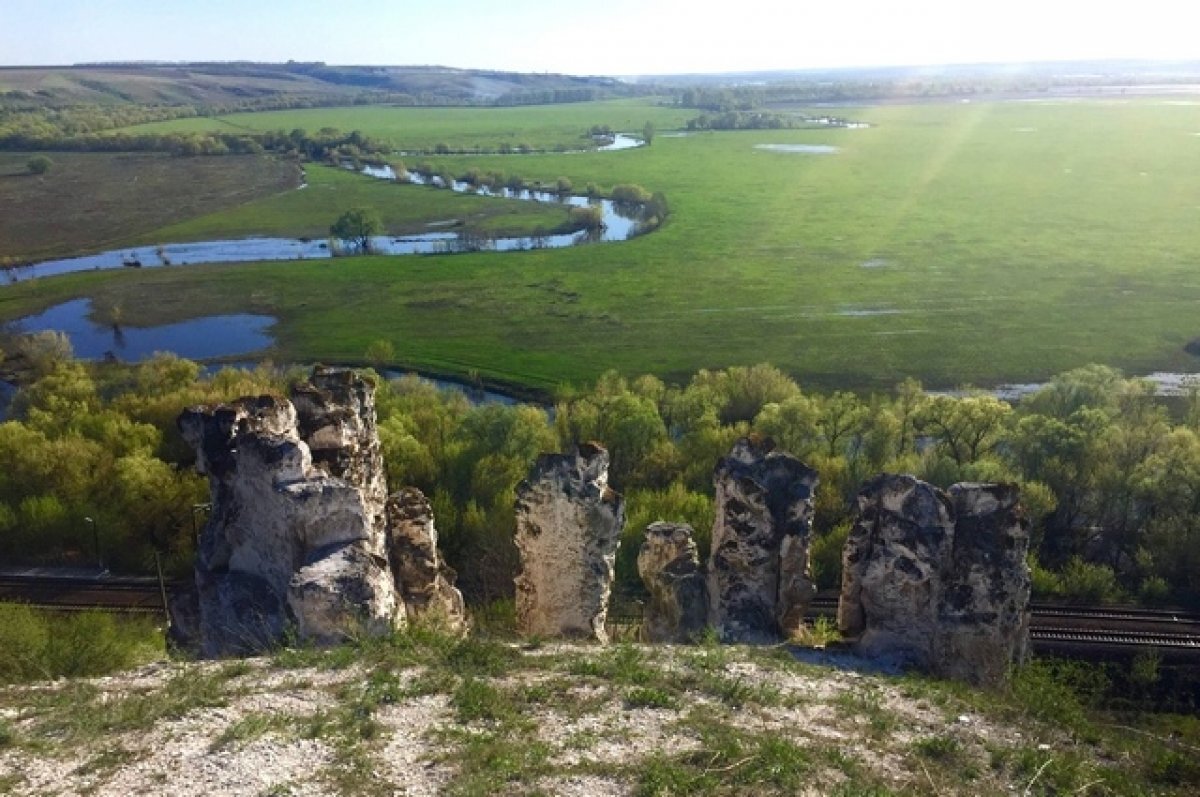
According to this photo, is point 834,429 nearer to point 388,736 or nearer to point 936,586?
point 936,586

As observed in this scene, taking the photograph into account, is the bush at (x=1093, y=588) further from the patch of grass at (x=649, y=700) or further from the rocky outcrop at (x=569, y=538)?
the patch of grass at (x=649, y=700)

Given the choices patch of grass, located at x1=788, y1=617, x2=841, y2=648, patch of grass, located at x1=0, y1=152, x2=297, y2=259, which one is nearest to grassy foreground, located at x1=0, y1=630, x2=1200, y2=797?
patch of grass, located at x1=788, y1=617, x2=841, y2=648

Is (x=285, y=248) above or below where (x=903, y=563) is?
above

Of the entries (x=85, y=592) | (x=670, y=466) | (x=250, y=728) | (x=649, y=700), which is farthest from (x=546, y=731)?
(x=670, y=466)

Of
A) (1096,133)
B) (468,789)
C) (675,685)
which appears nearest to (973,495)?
(675,685)

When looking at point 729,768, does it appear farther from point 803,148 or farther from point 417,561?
→ point 803,148

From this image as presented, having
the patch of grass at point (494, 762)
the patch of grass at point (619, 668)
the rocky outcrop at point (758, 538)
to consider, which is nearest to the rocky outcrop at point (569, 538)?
the rocky outcrop at point (758, 538)

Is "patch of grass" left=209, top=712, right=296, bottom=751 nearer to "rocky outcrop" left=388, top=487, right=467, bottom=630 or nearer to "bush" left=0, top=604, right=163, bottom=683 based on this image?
"bush" left=0, top=604, right=163, bottom=683
